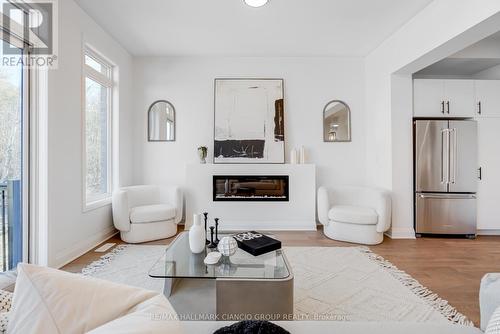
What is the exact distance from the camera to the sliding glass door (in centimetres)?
222

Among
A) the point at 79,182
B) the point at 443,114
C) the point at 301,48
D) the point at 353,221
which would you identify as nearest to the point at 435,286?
the point at 353,221

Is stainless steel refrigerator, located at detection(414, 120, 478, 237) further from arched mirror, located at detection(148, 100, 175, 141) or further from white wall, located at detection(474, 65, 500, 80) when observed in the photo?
arched mirror, located at detection(148, 100, 175, 141)

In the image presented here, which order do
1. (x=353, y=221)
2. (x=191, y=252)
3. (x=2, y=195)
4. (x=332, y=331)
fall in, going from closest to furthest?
(x=332, y=331) → (x=191, y=252) → (x=2, y=195) → (x=353, y=221)

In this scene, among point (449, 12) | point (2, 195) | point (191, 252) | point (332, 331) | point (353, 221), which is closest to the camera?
point (332, 331)

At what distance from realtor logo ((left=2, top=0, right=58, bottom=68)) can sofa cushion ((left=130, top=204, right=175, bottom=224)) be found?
1.90 meters

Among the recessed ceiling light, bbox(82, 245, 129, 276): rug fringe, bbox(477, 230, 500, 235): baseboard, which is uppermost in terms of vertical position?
the recessed ceiling light

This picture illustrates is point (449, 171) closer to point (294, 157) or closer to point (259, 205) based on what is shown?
point (294, 157)

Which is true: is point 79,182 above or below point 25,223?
above

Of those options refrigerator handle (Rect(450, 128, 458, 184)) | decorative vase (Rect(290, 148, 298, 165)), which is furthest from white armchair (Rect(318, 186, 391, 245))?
refrigerator handle (Rect(450, 128, 458, 184))

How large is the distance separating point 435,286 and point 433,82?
112 inches

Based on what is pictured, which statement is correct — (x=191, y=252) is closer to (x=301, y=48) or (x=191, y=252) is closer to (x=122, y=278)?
(x=122, y=278)

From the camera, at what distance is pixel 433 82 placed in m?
3.65

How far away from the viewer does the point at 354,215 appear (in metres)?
3.38

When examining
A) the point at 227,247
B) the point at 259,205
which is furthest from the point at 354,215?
the point at 227,247
